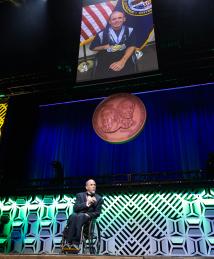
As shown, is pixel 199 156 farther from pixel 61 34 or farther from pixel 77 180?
pixel 61 34

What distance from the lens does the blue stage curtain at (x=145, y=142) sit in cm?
605

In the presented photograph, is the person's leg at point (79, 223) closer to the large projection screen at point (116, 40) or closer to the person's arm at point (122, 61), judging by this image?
the large projection screen at point (116, 40)

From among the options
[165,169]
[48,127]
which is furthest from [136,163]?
[48,127]

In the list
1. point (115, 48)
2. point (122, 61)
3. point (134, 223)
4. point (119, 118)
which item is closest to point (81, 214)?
point (134, 223)

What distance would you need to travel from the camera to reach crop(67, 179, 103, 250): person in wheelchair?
3832 millimetres

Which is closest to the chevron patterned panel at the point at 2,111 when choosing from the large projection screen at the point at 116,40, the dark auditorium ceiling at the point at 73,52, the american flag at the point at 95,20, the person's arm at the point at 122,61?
the dark auditorium ceiling at the point at 73,52

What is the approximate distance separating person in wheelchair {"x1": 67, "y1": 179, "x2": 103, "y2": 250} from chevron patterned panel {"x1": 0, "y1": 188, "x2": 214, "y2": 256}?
3.86 ft

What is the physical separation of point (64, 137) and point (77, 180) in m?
1.27

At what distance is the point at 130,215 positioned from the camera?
5.16 m

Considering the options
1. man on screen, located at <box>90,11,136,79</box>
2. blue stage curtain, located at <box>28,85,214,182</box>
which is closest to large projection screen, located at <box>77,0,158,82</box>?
man on screen, located at <box>90,11,136,79</box>

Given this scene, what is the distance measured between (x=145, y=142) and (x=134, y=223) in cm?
193

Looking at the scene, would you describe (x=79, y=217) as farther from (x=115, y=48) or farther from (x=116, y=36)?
(x=116, y=36)

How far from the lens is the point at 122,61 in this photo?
6055mm

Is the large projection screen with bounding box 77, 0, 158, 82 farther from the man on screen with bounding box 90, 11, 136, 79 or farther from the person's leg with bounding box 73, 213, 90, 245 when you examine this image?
the person's leg with bounding box 73, 213, 90, 245
